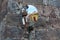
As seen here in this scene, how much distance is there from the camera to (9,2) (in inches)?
108

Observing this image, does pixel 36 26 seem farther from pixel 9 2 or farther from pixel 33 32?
pixel 9 2

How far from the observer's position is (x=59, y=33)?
2387 mm

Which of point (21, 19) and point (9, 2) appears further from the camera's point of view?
point (9, 2)

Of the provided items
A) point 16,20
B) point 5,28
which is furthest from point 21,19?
point 5,28

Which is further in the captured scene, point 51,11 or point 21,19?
point 51,11

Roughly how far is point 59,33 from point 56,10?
38cm

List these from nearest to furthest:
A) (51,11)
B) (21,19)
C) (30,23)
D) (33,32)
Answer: (30,23) → (33,32) → (21,19) → (51,11)

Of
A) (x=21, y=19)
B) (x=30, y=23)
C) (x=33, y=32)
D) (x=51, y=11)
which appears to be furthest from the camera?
(x=51, y=11)

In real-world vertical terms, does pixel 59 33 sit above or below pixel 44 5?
below

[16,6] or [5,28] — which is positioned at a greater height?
[16,6]

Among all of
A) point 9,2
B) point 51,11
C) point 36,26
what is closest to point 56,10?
point 51,11

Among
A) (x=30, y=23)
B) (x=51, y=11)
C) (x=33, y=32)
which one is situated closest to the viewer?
(x=30, y=23)

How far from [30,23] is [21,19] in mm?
352

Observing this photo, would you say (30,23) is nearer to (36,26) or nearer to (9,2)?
(36,26)
